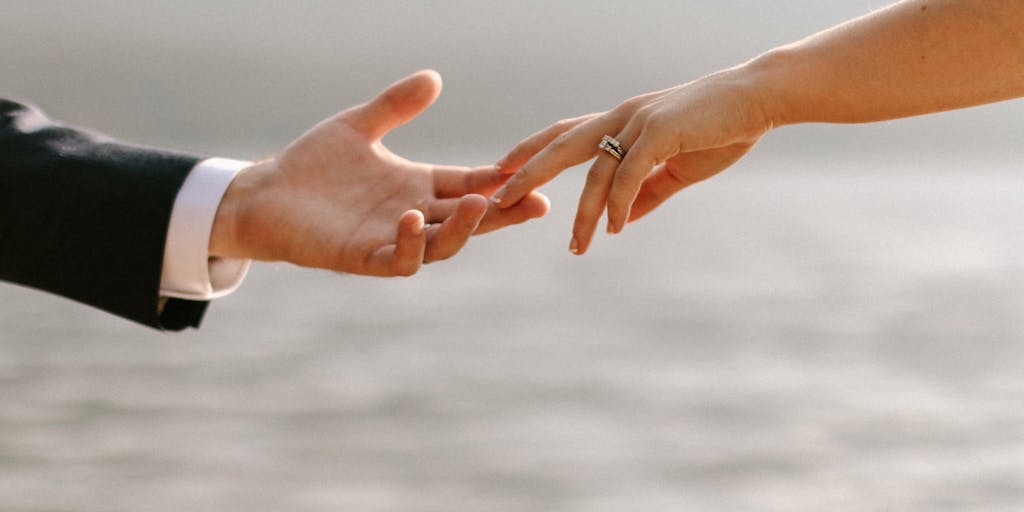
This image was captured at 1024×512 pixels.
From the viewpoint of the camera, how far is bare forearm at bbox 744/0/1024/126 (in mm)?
2055

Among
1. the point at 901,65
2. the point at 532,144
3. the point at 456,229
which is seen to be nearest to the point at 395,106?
the point at 532,144

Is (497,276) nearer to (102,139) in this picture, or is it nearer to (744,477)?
(744,477)

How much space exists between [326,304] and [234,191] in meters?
13.9

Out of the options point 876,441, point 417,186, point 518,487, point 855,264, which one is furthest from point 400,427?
point 855,264

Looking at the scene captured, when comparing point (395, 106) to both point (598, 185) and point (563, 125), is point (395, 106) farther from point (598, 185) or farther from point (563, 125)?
point (598, 185)

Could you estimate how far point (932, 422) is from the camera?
9.16 m

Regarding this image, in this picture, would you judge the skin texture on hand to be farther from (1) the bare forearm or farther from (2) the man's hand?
(2) the man's hand

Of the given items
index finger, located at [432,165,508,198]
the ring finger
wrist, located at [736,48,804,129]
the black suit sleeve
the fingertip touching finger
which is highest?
wrist, located at [736,48,804,129]

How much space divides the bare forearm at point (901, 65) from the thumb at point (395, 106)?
2.48 feet

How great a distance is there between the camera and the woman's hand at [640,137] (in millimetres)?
2135

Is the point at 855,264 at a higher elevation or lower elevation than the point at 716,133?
higher

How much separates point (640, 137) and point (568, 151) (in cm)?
16

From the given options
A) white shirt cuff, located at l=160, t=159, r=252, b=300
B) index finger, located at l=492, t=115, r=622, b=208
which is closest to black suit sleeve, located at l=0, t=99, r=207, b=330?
white shirt cuff, located at l=160, t=159, r=252, b=300

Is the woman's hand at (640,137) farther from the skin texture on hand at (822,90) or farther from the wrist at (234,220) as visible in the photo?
the wrist at (234,220)
